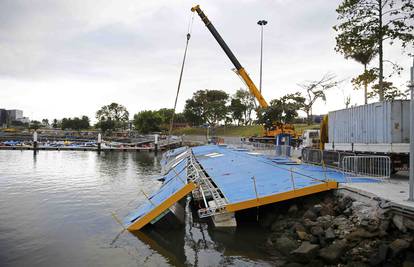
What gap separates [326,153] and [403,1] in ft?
36.9

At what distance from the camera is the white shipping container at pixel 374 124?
1628cm

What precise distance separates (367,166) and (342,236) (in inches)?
304

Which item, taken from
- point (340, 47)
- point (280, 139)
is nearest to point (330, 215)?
point (340, 47)

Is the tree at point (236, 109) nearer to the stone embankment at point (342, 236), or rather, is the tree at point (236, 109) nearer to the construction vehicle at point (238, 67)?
the construction vehicle at point (238, 67)

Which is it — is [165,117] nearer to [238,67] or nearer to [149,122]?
[149,122]

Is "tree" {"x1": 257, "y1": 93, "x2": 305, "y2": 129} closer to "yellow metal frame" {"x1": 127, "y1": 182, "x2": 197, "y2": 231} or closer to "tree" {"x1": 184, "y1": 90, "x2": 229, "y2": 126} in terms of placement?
"yellow metal frame" {"x1": 127, "y1": 182, "x2": 197, "y2": 231}

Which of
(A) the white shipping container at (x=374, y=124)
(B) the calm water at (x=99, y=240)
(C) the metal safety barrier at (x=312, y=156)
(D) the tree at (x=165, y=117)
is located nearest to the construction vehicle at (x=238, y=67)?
(C) the metal safety barrier at (x=312, y=156)

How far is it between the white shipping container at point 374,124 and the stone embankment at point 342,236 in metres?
6.21

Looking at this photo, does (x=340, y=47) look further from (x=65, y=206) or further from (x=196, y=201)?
(x=65, y=206)

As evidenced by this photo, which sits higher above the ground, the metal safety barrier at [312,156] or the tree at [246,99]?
the tree at [246,99]

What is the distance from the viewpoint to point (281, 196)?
12445mm

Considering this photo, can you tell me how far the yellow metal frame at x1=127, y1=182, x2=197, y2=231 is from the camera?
43.9 feet

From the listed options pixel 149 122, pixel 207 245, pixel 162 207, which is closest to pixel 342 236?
pixel 207 245

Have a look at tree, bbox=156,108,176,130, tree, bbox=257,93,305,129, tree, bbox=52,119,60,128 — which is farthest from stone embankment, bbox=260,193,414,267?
tree, bbox=52,119,60,128
